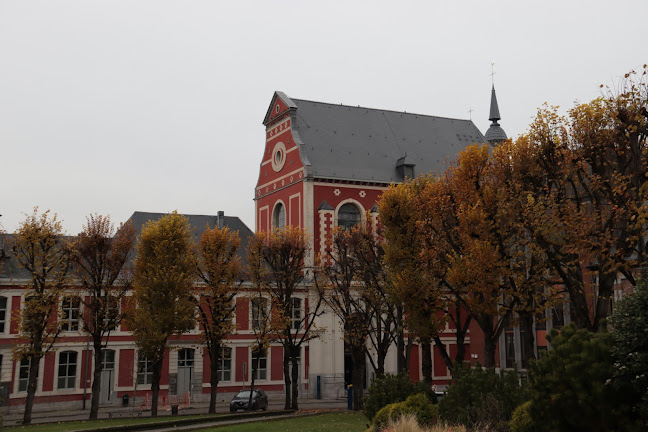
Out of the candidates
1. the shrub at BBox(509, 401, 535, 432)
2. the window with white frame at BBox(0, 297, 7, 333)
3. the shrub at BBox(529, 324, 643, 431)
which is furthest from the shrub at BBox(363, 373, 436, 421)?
the window with white frame at BBox(0, 297, 7, 333)

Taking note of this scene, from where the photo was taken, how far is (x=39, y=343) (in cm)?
3048

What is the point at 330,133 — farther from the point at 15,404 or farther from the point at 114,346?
the point at 15,404

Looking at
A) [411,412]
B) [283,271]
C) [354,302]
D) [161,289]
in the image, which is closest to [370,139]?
[283,271]

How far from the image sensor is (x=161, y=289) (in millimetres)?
30812

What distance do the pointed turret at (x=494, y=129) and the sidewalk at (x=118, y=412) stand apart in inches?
1146

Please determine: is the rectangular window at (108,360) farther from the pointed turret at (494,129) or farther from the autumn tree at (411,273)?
the pointed turret at (494,129)

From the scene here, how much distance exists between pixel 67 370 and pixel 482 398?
3014 centimetres

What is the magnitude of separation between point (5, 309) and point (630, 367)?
35940 millimetres

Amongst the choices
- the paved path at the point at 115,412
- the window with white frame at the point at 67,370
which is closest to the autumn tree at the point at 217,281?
the paved path at the point at 115,412

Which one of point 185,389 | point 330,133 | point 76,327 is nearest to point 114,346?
point 76,327

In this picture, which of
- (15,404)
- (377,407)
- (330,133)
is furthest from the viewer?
(330,133)

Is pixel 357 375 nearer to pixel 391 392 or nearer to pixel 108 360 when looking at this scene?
pixel 391 392

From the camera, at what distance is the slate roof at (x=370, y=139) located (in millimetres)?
50094

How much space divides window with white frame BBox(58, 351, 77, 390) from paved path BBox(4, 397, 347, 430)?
5.55ft
